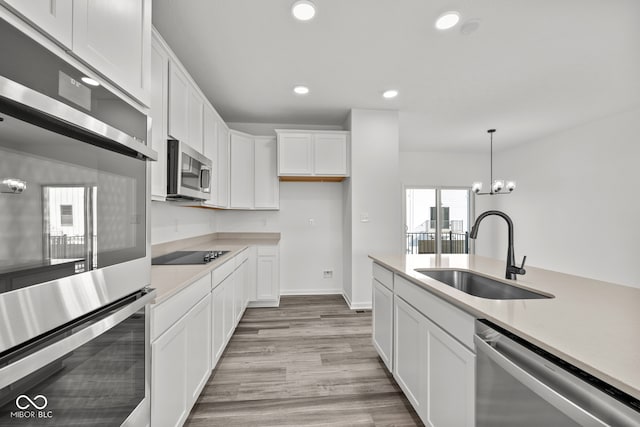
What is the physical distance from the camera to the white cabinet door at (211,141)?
2.83 metres

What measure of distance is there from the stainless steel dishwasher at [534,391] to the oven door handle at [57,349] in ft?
4.02

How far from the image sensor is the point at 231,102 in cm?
363

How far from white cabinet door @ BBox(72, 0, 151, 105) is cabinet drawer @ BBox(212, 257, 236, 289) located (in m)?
1.40

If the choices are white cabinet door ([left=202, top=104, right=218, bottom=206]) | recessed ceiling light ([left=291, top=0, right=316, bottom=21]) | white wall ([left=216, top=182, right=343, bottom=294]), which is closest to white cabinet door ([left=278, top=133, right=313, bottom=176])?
white wall ([left=216, top=182, right=343, bottom=294])

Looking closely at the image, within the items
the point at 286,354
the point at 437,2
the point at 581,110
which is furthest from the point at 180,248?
the point at 581,110

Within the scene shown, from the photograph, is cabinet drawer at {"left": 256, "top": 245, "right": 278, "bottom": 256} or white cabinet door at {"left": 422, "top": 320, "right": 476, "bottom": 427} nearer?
white cabinet door at {"left": 422, "top": 320, "right": 476, "bottom": 427}

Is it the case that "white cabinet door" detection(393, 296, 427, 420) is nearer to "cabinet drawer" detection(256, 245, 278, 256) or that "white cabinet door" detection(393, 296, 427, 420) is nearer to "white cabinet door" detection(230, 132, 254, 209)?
"cabinet drawer" detection(256, 245, 278, 256)

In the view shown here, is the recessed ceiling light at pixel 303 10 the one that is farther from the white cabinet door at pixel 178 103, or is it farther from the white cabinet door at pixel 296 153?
the white cabinet door at pixel 296 153

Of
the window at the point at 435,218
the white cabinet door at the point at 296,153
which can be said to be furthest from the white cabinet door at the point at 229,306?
the window at the point at 435,218

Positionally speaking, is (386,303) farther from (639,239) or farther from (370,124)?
(639,239)

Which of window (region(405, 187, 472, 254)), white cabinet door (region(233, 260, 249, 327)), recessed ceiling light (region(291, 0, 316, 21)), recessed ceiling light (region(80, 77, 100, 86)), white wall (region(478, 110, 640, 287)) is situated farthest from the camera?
window (region(405, 187, 472, 254))

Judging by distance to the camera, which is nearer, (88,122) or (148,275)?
(88,122)

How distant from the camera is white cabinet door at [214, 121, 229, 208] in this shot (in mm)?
3340

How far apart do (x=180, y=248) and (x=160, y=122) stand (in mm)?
1468
